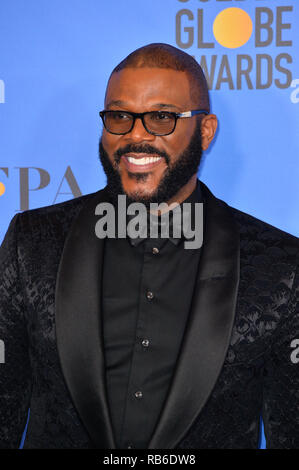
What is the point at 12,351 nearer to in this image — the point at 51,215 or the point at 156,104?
the point at 51,215

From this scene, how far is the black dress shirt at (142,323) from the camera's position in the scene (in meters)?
1.83

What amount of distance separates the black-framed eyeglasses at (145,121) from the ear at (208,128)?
0.60ft

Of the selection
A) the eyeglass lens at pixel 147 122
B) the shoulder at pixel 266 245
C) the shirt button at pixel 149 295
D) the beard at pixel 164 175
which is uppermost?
the eyeglass lens at pixel 147 122

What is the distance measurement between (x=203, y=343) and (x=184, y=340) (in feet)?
0.20

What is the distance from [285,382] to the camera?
6.32 feet
